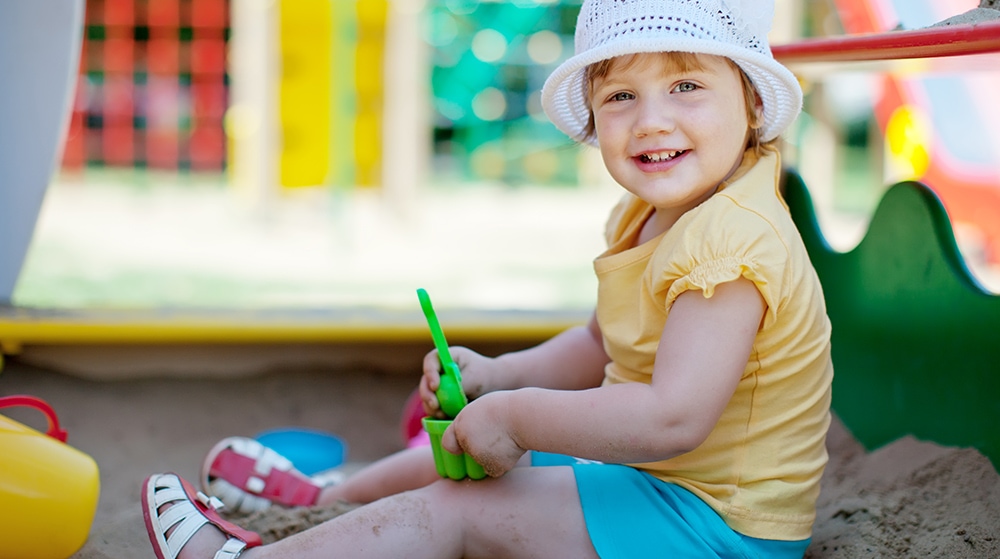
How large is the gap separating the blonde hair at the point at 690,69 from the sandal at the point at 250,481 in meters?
0.60

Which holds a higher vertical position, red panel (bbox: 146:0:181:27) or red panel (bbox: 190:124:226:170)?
red panel (bbox: 146:0:181:27)

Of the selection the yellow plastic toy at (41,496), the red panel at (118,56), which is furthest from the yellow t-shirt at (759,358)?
the red panel at (118,56)

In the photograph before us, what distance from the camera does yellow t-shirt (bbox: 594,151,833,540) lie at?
91 cm

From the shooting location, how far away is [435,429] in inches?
39.4

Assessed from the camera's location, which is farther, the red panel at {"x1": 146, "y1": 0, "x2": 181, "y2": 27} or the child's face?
the red panel at {"x1": 146, "y1": 0, "x2": 181, "y2": 27}

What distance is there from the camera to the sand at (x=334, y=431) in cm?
104

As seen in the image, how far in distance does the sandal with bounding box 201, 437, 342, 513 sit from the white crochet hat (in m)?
0.59

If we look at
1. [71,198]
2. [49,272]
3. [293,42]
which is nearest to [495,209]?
[293,42]

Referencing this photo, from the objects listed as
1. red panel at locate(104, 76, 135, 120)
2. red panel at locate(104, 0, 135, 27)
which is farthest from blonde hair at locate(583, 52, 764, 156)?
red panel at locate(104, 0, 135, 27)

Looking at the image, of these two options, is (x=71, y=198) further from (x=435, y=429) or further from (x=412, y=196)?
(x=435, y=429)

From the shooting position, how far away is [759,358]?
955 mm

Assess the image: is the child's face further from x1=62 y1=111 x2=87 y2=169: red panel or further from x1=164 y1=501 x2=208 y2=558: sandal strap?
x1=62 y1=111 x2=87 y2=169: red panel

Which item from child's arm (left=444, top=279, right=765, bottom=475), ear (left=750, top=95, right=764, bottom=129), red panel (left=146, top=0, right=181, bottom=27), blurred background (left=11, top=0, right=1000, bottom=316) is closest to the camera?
child's arm (left=444, top=279, right=765, bottom=475)

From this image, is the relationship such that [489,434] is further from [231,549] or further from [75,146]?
[75,146]
